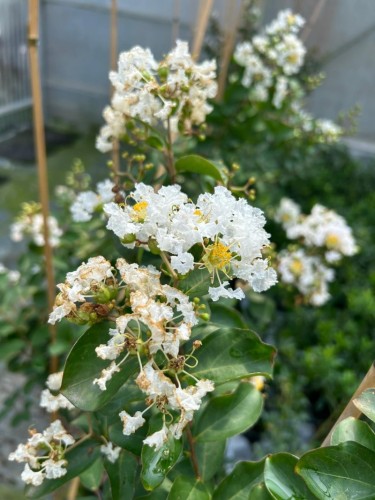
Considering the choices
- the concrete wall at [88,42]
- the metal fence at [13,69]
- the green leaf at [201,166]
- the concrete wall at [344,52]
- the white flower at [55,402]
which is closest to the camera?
the white flower at [55,402]

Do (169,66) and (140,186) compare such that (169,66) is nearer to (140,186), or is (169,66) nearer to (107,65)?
(140,186)

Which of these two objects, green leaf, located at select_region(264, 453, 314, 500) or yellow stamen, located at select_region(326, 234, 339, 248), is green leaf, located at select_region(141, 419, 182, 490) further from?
yellow stamen, located at select_region(326, 234, 339, 248)

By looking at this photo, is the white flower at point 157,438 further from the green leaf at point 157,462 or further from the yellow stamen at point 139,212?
the yellow stamen at point 139,212

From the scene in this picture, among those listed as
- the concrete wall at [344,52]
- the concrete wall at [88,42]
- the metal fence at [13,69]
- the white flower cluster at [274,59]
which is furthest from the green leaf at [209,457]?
the metal fence at [13,69]

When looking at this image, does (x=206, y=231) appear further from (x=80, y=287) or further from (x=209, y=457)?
(x=209, y=457)

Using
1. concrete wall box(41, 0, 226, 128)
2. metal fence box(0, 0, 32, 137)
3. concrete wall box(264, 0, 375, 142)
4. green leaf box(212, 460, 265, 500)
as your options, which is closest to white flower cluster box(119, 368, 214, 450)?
green leaf box(212, 460, 265, 500)

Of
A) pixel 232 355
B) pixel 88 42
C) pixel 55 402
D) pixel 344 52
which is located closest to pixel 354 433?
pixel 232 355
